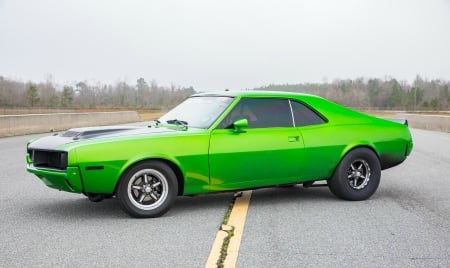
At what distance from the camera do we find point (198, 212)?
255 inches

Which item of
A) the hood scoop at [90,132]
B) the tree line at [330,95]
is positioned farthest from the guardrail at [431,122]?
the tree line at [330,95]

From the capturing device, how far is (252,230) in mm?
5508

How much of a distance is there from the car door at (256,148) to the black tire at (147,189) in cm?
54

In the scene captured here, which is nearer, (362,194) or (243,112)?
(243,112)

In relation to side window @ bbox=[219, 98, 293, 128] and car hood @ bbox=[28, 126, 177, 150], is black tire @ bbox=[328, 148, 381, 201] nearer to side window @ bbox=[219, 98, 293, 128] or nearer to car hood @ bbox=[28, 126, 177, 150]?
side window @ bbox=[219, 98, 293, 128]

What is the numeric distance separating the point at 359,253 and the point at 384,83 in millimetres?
163391

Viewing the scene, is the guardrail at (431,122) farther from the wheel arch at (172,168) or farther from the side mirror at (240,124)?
the wheel arch at (172,168)

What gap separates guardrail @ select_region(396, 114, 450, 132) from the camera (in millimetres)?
28308

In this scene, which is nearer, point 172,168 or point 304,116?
point 172,168

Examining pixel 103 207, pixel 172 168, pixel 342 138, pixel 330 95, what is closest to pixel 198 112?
pixel 172 168

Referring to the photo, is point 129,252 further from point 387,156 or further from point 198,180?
point 387,156

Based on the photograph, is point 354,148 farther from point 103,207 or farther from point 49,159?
point 49,159

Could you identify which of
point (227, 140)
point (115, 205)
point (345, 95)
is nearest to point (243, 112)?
point (227, 140)

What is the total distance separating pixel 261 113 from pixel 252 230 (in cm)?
194
